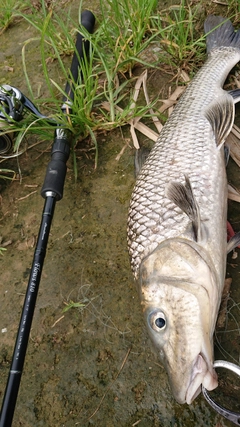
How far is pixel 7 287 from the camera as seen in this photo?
2.88m

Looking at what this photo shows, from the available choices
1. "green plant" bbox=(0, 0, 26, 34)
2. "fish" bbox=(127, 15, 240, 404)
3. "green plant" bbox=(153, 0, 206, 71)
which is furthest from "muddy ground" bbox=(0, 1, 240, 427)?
"green plant" bbox=(0, 0, 26, 34)

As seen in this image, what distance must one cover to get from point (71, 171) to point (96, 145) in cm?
32

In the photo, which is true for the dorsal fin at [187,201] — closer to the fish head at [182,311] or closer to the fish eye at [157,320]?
the fish head at [182,311]

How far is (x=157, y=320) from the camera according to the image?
6.72ft

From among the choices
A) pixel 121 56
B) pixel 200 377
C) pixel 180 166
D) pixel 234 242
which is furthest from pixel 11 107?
pixel 200 377

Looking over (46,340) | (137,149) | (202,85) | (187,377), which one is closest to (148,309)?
(187,377)

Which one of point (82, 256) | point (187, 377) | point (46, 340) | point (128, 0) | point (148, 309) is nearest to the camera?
point (187, 377)

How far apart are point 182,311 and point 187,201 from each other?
0.62m

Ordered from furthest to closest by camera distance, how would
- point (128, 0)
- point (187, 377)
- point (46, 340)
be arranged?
point (128, 0)
point (46, 340)
point (187, 377)

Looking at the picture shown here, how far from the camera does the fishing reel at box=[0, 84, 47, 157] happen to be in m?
2.90

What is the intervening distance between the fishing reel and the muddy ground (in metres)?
0.48

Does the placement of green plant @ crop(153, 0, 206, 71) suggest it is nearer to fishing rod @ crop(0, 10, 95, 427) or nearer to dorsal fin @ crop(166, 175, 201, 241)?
fishing rod @ crop(0, 10, 95, 427)

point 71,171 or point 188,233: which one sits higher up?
point 188,233

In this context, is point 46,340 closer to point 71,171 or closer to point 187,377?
point 187,377
